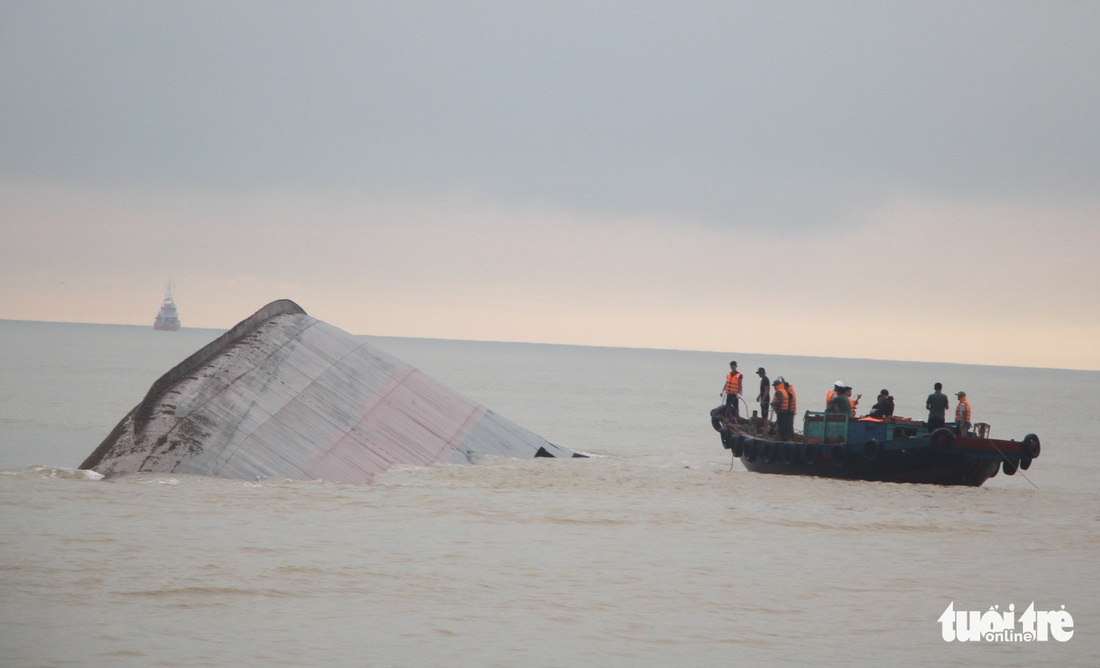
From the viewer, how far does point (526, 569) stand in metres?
16.8

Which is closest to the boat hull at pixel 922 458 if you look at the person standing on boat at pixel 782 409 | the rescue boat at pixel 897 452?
the rescue boat at pixel 897 452

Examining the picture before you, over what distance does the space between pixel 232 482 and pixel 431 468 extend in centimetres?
586

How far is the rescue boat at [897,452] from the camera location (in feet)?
92.3

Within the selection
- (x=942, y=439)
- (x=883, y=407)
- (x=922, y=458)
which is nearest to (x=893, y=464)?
(x=922, y=458)

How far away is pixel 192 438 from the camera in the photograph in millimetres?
23328

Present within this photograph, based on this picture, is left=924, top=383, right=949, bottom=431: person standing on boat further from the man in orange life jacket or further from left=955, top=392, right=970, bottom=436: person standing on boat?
the man in orange life jacket

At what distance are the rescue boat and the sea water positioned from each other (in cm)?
59

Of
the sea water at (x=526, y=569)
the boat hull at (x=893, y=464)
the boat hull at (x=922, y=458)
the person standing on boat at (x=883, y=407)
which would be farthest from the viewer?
the person standing on boat at (x=883, y=407)

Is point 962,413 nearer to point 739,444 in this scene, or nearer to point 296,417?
point 739,444

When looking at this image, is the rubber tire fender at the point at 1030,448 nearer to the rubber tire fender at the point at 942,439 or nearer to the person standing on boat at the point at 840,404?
the rubber tire fender at the point at 942,439

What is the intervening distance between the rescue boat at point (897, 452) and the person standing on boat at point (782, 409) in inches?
26.7

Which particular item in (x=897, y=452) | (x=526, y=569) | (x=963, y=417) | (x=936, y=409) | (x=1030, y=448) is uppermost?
(x=936, y=409)

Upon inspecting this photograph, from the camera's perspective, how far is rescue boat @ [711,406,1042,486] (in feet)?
92.3

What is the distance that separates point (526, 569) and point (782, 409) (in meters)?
15.3
